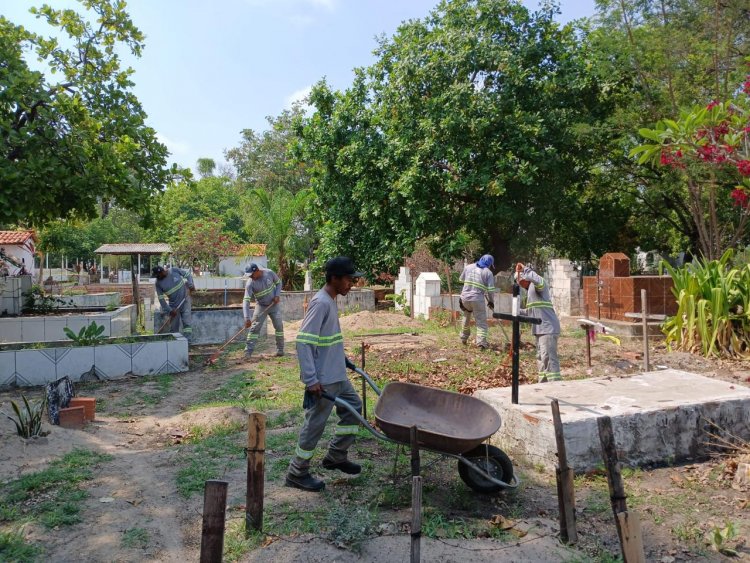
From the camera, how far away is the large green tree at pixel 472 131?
1515 cm

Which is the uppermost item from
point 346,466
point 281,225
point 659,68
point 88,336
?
point 659,68

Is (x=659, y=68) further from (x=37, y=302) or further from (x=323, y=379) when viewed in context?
(x=37, y=302)

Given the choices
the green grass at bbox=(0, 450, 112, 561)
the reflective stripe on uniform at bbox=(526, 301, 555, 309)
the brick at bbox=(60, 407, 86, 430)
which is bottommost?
the green grass at bbox=(0, 450, 112, 561)

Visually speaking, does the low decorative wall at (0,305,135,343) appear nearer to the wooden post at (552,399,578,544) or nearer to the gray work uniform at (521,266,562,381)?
the gray work uniform at (521,266,562,381)

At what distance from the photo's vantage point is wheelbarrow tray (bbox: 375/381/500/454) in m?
4.35

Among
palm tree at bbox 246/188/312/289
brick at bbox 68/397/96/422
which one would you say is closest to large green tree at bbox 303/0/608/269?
palm tree at bbox 246/188/312/289

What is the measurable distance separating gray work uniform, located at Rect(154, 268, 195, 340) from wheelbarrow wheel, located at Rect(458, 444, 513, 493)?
8.34 meters

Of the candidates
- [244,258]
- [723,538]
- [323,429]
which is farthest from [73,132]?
[244,258]

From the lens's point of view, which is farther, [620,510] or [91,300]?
[91,300]

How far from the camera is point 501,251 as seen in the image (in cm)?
1786

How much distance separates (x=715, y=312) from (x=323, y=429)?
757 centimetres

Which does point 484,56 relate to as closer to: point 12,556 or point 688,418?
point 688,418

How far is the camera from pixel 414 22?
680 inches

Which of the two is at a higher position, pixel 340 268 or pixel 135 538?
pixel 340 268
